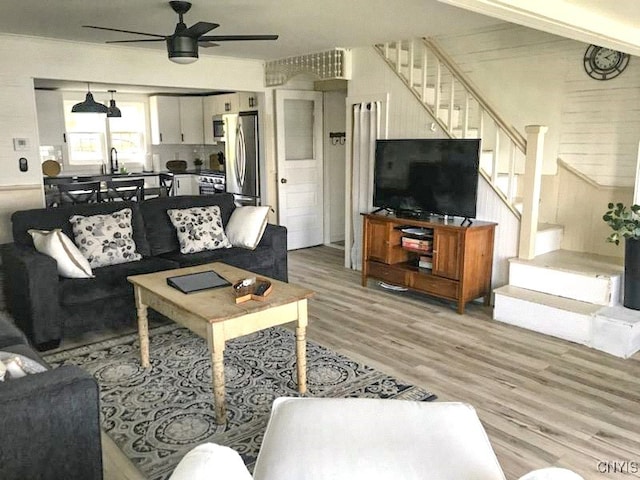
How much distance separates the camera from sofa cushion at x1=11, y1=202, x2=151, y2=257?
4.14 metres

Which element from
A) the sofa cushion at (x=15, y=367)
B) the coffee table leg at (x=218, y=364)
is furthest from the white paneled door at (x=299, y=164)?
the sofa cushion at (x=15, y=367)

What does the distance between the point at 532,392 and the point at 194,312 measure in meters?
2.02

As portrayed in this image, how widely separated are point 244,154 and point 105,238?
312 centimetres

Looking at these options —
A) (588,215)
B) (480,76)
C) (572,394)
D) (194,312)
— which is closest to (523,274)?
(588,215)

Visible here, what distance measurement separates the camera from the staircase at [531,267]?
149 inches

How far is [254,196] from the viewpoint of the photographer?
277 inches

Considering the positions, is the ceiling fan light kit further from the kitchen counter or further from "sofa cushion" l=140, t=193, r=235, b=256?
the kitchen counter

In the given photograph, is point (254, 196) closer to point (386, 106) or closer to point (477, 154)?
point (386, 106)

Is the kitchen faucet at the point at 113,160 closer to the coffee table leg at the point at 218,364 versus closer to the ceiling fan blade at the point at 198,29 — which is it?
the ceiling fan blade at the point at 198,29

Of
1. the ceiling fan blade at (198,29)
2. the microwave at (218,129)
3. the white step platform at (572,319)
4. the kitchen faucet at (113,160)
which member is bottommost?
the white step platform at (572,319)

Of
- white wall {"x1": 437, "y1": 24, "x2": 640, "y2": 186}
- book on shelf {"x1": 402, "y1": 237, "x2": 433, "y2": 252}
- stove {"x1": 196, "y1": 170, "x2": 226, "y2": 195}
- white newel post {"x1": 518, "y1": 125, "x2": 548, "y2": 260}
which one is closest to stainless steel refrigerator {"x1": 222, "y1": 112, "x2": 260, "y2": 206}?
stove {"x1": 196, "y1": 170, "x2": 226, "y2": 195}

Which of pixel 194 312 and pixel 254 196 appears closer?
pixel 194 312

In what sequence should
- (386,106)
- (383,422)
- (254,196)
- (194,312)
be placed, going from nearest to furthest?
(383,422) < (194,312) < (386,106) < (254,196)

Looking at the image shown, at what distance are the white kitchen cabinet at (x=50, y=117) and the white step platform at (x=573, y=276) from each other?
6.90 meters
